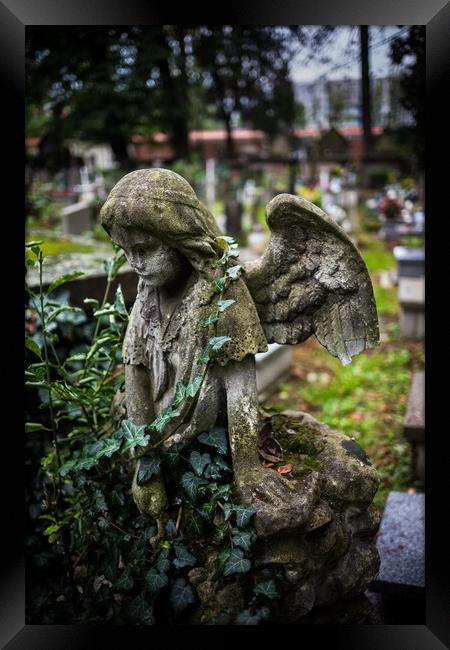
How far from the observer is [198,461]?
1951 mm

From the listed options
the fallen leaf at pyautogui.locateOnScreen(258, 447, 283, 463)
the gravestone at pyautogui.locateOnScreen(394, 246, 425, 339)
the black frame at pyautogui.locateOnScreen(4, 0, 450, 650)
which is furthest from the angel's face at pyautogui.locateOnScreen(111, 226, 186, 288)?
the gravestone at pyautogui.locateOnScreen(394, 246, 425, 339)

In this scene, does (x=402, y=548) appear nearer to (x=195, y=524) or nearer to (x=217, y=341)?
(x=195, y=524)

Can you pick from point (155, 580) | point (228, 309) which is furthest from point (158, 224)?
point (155, 580)

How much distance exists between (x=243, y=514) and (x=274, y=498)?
12 cm

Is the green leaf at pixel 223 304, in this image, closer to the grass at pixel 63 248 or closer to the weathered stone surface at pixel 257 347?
the weathered stone surface at pixel 257 347

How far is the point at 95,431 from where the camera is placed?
244 centimetres

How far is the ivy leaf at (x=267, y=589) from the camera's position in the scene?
5.78 ft

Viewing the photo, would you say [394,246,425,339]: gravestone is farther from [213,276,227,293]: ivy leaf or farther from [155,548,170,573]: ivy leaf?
[155,548,170,573]: ivy leaf

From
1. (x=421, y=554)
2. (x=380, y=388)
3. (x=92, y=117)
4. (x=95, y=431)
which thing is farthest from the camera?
(x=92, y=117)

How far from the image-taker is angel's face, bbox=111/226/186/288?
1827 millimetres
